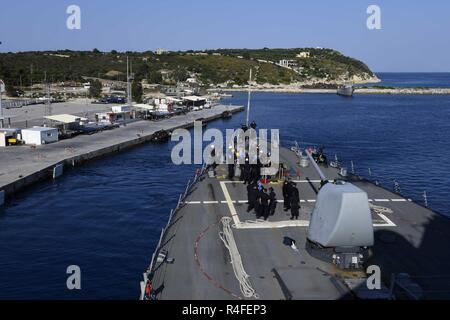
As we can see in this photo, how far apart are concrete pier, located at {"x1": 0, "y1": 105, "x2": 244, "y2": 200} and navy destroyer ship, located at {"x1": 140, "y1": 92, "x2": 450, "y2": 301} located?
19397 millimetres

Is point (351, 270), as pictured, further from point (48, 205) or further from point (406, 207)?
point (48, 205)

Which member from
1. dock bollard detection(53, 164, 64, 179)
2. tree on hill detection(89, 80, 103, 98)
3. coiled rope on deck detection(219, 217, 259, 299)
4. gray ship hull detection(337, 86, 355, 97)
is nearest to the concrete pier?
dock bollard detection(53, 164, 64, 179)

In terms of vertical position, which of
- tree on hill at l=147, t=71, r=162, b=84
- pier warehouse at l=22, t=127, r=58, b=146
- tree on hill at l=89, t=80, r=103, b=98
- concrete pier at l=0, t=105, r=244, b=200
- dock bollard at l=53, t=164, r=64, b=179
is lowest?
dock bollard at l=53, t=164, r=64, b=179

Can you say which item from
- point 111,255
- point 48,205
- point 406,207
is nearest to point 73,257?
point 111,255

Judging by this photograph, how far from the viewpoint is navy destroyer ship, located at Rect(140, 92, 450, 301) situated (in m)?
12.6

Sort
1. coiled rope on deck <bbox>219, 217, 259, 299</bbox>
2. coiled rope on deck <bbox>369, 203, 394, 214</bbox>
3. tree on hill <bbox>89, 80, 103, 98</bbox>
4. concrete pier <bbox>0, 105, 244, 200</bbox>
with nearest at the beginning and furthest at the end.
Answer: coiled rope on deck <bbox>219, 217, 259, 299</bbox> → coiled rope on deck <bbox>369, 203, 394, 214</bbox> → concrete pier <bbox>0, 105, 244, 200</bbox> → tree on hill <bbox>89, 80, 103, 98</bbox>

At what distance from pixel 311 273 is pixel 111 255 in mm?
13060

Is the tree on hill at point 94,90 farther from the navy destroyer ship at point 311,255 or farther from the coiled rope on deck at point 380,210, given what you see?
the coiled rope on deck at point 380,210

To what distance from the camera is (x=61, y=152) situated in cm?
4575

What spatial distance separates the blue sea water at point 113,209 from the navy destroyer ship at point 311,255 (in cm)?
510

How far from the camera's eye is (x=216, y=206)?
22.1 m

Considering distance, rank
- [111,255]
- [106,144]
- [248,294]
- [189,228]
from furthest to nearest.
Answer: [106,144] < [111,255] < [189,228] < [248,294]

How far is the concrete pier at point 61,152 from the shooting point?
115 feet

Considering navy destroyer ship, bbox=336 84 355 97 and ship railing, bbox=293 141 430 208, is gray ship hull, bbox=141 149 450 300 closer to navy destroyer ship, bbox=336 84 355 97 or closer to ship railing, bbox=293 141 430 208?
ship railing, bbox=293 141 430 208
